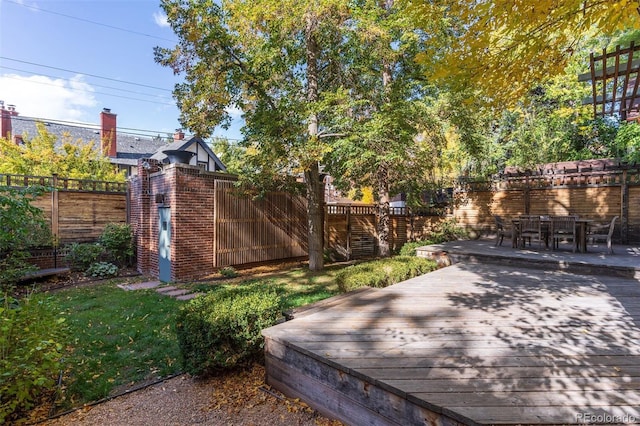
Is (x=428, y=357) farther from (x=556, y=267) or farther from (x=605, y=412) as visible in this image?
(x=556, y=267)

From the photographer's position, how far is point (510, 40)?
4199mm

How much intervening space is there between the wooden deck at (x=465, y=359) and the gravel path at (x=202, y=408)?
15 centimetres

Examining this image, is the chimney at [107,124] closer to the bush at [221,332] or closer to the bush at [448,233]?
the bush at [448,233]

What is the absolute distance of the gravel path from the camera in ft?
8.13

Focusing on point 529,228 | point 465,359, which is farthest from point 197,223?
point 529,228

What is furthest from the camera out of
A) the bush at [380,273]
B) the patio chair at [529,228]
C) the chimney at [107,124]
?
the chimney at [107,124]

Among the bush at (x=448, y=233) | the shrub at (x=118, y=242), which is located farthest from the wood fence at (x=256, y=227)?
the bush at (x=448, y=233)

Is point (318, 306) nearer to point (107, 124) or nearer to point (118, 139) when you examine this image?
point (107, 124)

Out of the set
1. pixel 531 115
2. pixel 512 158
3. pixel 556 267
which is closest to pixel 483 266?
pixel 556 267

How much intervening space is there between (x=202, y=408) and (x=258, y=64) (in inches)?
255

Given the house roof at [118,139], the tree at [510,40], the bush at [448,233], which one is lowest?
the bush at [448,233]

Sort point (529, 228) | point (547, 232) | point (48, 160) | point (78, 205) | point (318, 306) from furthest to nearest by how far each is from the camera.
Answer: point (48, 160) → point (78, 205) → point (529, 228) → point (547, 232) → point (318, 306)

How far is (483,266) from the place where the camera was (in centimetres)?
668

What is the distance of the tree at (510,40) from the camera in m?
3.20
